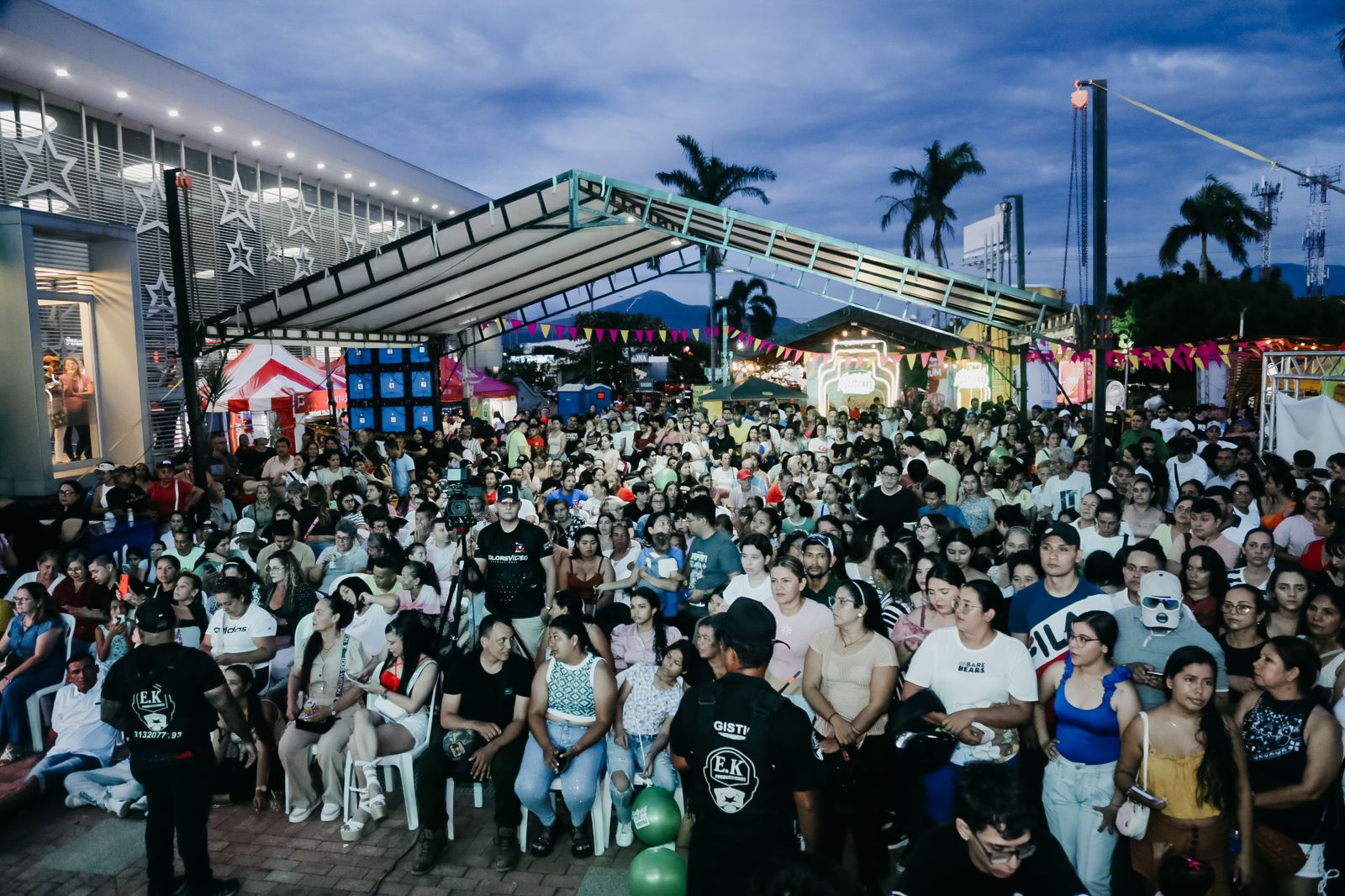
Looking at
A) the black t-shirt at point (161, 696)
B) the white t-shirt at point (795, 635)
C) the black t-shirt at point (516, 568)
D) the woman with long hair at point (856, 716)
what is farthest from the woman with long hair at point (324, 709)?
the woman with long hair at point (856, 716)

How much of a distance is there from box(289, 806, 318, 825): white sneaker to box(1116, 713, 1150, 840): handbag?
4.44m

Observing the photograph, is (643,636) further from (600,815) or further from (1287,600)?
(1287,600)

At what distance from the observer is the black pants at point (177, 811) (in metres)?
4.12

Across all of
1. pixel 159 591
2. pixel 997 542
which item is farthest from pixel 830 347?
pixel 159 591

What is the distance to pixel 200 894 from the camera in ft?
13.8

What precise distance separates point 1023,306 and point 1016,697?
8915 mm

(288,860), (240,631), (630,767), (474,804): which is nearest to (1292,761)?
(630,767)

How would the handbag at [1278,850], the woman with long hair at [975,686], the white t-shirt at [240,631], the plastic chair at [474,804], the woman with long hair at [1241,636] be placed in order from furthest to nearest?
the white t-shirt at [240,631] → the plastic chair at [474,804] → the woman with long hair at [1241,636] → the woman with long hair at [975,686] → the handbag at [1278,850]

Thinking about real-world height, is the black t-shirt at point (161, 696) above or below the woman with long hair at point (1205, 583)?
below

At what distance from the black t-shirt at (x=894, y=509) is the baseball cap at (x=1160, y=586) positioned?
3516 mm

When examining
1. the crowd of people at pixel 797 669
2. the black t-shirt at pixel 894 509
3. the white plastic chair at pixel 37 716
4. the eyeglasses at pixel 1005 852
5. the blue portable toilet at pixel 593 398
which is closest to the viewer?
the eyeglasses at pixel 1005 852

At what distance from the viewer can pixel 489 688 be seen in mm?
4746

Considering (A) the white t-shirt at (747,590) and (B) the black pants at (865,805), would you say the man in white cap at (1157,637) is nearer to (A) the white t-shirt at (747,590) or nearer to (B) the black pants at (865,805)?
(B) the black pants at (865,805)

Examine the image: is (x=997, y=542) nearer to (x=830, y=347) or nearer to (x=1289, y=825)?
(x=1289, y=825)
